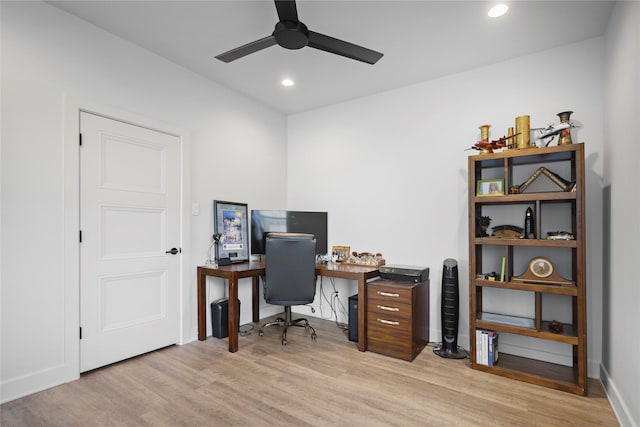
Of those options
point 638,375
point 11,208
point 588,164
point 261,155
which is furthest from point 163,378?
point 588,164

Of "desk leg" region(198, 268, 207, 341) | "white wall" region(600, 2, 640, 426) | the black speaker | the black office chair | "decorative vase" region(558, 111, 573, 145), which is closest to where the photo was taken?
"white wall" region(600, 2, 640, 426)

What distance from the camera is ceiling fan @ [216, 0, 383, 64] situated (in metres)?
2.07

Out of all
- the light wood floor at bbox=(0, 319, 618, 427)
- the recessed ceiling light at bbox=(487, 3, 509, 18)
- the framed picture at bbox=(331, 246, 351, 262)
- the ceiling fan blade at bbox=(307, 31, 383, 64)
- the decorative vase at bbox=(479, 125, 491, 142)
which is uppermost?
the recessed ceiling light at bbox=(487, 3, 509, 18)

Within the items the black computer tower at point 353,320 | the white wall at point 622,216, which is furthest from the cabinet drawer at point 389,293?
the white wall at point 622,216

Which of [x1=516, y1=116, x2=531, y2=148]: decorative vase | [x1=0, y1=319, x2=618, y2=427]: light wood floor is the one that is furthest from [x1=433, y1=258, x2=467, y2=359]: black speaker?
[x1=516, y1=116, x2=531, y2=148]: decorative vase

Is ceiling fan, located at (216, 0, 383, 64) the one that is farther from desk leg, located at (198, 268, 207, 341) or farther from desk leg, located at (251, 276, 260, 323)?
desk leg, located at (251, 276, 260, 323)

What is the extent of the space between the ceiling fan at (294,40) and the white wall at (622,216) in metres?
1.58

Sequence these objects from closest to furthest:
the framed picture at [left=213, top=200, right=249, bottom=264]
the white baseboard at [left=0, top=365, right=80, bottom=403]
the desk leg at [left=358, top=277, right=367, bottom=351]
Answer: the white baseboard at [left=0, top=365, right=80, bottom=403] → the desk leg at [left=358, top=277, right=367, bottom=351] → the framed picture at [left=213, top=200, right=249, bottom=264]

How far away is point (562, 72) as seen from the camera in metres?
2.87

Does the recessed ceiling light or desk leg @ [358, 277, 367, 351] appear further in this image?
desk leg @ [358, 277, 367, 351]

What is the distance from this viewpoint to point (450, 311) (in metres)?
3.07

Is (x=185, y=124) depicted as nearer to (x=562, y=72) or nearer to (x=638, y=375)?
(x=562, y=72)

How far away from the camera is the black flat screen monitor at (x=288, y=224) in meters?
4.02

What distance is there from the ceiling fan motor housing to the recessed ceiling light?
4.49 ft
